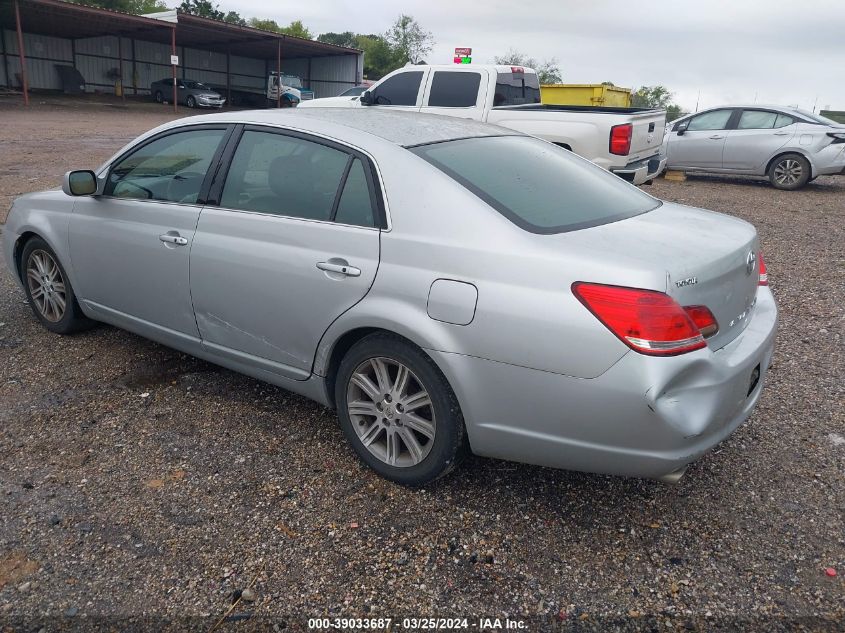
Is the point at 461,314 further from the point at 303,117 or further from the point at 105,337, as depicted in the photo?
the point at 105,337

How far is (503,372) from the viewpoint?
262 cm

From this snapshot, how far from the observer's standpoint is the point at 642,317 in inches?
95.2

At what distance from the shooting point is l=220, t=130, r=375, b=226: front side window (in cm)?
316

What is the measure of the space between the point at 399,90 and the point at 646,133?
12.7 ft

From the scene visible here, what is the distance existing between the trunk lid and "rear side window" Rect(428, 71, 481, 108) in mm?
7599

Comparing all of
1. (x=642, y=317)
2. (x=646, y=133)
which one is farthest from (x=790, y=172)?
(x=642, y=317)

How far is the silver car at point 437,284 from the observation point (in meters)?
2.49

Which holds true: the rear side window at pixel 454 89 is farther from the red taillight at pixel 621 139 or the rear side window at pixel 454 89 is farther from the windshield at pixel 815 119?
the windshield at pixel 815 119

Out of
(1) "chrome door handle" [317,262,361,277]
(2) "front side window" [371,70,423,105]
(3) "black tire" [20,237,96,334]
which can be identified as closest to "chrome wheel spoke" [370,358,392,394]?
(1) "chrome door handle" [317,262,361,277]

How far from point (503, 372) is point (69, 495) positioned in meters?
1.94

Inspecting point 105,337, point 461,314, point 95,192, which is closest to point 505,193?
point 461,314

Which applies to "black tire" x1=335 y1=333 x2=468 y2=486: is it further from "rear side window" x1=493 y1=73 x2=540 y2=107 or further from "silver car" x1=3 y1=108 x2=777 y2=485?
"rear side window" x1=493 y1=73 x2=540 y2=107

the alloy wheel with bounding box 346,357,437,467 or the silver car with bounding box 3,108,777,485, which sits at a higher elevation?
the silver car with bounding box 3,108,777,485

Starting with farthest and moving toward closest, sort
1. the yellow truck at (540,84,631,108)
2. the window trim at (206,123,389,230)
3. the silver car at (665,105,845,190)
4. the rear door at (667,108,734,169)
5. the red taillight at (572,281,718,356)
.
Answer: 1. the yellow truck at (540,84,631,108)
2. the rear door at (667,108,734,169)
3. the silver car at (665,105,845,190)
4. the window trim at (206,123,389,230)
5. the red taillight at (572,281,718,356)
